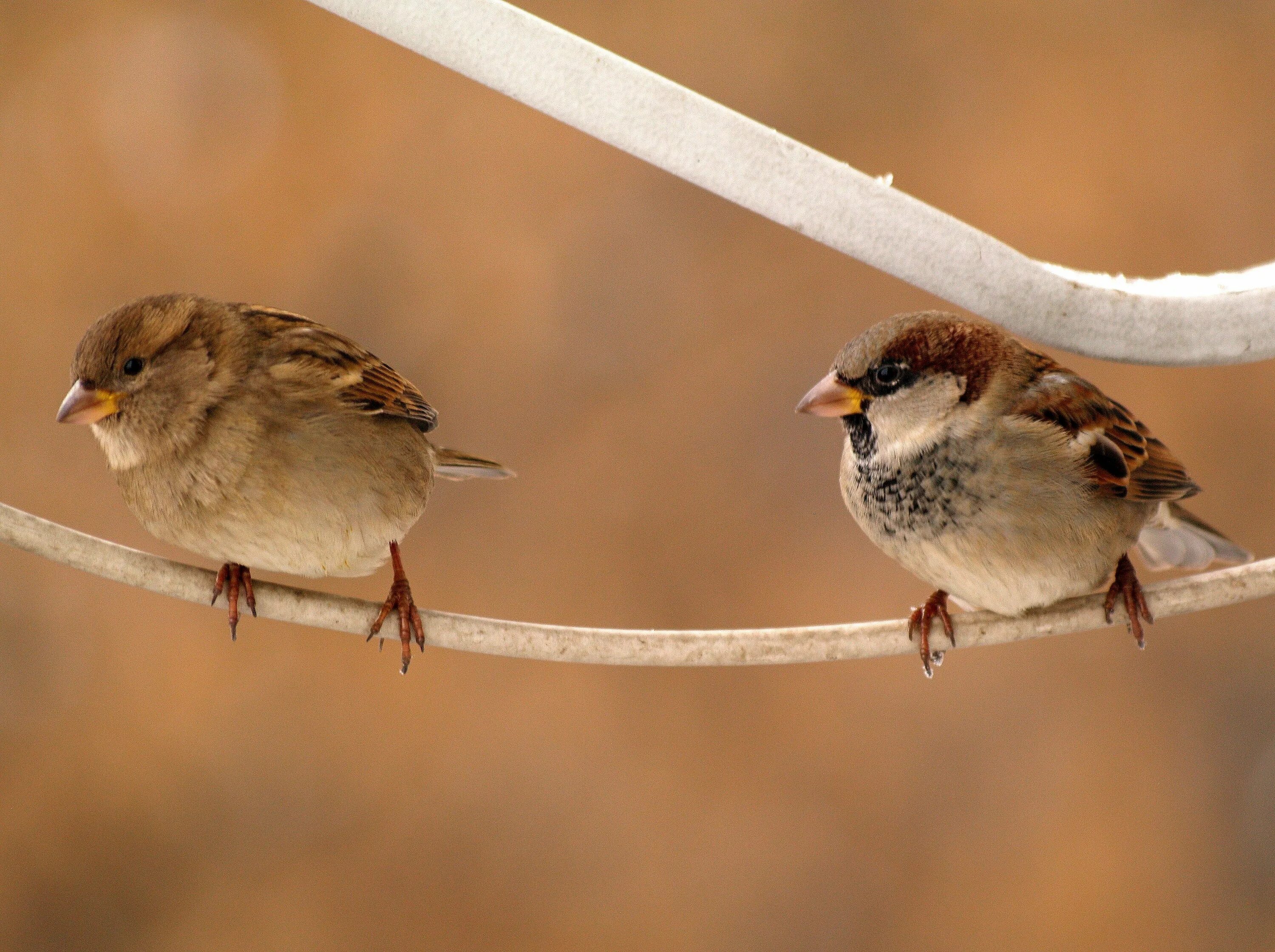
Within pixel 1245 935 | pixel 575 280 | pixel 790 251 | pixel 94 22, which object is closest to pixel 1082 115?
pixel 790 251

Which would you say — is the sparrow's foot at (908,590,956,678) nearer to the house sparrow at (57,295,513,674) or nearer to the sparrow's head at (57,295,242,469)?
the house sparrow at (57,295,513,674)

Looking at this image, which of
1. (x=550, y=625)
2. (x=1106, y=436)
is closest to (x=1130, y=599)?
(x=1106, y=436)

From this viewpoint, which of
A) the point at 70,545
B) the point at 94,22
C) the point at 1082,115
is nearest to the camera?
the point at 70,545

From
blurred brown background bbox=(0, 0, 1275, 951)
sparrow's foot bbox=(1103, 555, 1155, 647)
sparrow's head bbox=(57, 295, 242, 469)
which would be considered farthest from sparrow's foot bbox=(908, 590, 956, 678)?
blurred brown background bbox=(0, 0, 1275, 951)

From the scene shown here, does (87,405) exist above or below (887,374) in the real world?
below

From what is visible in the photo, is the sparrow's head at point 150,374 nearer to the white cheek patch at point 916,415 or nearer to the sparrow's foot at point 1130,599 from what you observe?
the white cheek patch at point 916,415

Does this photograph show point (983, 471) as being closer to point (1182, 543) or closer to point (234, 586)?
point (1182, 543)

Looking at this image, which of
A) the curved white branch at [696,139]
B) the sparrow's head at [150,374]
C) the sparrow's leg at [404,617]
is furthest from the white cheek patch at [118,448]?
the curved white branch at [696,139]

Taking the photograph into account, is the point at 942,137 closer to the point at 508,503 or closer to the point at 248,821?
the point at 508,503
